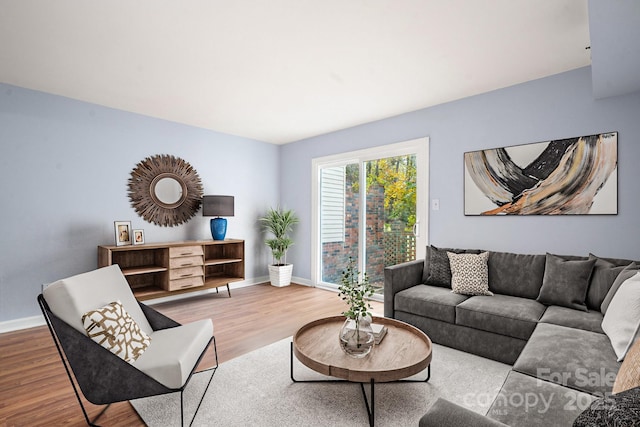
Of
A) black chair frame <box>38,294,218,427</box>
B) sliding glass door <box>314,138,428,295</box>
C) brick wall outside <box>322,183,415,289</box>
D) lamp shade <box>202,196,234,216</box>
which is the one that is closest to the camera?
black chair frame <box>38,294,218,427</box>

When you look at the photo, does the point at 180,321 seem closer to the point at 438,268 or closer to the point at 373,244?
the point at 373,244

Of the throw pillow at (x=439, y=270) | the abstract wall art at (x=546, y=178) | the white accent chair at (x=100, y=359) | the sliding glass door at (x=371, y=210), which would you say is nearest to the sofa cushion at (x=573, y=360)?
the throw pillow at (x=439, y=270)

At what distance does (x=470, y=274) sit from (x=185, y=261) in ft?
11.1

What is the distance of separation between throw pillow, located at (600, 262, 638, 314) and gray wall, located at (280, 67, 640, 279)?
26.2 inches

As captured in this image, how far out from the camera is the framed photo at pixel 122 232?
3.89m

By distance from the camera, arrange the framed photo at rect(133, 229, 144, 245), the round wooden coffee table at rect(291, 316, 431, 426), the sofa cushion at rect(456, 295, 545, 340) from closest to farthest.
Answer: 1. the round wooden coffee table at rect(291, 316, 431, 426)
2. the sofa cushion at rect(456, 295, 545, 340)
3. the framed photo at rect(133, 229, 144, 245)

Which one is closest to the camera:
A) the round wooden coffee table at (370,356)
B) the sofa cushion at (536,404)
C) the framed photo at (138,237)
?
the sofa cushion at (536,404)

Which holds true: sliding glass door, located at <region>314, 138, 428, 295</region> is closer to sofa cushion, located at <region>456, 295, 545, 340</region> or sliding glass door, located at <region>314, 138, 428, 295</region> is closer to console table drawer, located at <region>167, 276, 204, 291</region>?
sofa cushion, located at <region>456, 295, 545, 340</region>

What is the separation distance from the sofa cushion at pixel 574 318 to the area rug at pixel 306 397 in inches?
19.6

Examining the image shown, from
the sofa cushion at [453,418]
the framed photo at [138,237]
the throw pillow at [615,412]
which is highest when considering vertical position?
the framed photo at [138,237]

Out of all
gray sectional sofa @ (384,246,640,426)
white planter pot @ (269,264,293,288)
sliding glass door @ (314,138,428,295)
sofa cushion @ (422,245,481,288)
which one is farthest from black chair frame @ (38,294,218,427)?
white planter pot @ (269,264,293,288)

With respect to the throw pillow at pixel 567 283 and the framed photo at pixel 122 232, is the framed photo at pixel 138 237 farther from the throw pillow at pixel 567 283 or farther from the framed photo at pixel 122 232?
the throw pillow at pixel 567 283

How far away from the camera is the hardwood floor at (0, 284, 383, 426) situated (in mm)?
1942

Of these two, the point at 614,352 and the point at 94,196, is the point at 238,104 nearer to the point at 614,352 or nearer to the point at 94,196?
the point at 94,196
